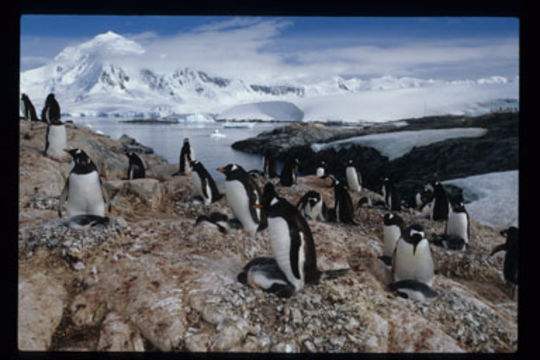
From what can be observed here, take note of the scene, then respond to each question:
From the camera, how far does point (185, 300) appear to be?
2.73m

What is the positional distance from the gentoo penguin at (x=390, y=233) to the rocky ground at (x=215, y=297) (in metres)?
0.06

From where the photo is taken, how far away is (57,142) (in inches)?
140

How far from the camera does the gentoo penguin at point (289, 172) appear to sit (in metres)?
3.58

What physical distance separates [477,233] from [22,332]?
3.47m

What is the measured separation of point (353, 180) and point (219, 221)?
1.22 metres

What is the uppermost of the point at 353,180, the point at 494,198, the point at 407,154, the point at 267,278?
the point at 407,154

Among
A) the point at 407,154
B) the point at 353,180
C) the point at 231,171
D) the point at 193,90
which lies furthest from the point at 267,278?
the point at 193,90

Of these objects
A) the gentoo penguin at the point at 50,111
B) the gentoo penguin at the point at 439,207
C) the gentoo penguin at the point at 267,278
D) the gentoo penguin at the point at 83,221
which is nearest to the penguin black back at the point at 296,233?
the gentoo penguin at the point at 267,278

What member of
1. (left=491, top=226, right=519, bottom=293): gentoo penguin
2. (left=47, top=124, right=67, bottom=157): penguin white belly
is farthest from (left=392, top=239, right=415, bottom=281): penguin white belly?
(left=47, top=124, right=67, bottom=157): penguin white belly

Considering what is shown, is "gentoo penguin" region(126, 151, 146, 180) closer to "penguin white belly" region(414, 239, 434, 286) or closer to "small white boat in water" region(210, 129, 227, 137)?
"small white boat in water" region(210, 129, 227, 137)

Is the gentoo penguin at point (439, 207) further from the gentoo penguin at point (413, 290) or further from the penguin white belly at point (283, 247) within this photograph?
the penguin white belly at point (283, 247)

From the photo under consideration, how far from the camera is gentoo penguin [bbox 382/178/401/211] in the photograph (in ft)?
11.2

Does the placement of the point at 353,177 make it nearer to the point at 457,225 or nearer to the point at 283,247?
the point at 457,225
